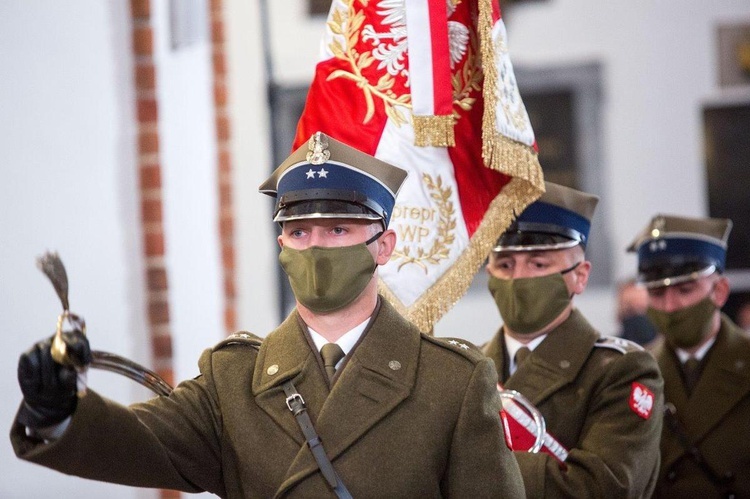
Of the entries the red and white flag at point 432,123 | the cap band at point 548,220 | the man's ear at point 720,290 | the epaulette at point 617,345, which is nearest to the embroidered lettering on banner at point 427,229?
the red and white flag at point 432,123

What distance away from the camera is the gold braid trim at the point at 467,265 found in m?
3.51

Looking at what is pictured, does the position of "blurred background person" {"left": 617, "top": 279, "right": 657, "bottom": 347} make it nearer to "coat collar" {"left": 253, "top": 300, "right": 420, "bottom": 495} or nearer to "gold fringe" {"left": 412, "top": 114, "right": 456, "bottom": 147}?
"gold fringe" {"left": 412, "top": 114, "right": 456, "bottom": 147}

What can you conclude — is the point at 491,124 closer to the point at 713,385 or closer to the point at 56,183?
the point at 56,183

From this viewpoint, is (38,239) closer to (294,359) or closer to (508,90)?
(294,359)

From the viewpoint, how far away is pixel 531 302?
3.78 meters

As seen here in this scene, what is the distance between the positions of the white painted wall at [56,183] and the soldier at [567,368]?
129 centimetres

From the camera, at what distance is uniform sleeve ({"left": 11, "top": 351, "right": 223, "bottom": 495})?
227 centimetres

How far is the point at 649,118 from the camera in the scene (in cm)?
896

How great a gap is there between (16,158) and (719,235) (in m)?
2.80

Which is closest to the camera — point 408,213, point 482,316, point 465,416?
point 465,416

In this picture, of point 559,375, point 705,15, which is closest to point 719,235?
point 559,375

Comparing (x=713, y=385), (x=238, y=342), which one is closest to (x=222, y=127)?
(x=713, y=385)

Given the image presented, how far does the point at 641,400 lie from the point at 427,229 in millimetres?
878

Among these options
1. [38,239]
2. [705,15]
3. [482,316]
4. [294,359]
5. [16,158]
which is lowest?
[482,316]
